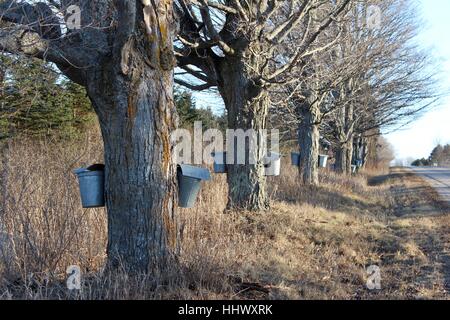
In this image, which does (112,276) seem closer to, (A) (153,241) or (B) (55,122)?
(A) (153,241)

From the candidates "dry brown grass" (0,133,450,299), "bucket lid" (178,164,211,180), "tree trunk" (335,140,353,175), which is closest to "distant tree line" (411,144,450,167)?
"tree trunk" (335,140,353,175)

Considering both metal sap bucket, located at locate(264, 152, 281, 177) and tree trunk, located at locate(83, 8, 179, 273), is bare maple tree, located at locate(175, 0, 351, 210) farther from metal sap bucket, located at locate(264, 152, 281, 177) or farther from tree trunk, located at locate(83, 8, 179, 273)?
tree trunk, located at locate(83, 8, 179, 273)

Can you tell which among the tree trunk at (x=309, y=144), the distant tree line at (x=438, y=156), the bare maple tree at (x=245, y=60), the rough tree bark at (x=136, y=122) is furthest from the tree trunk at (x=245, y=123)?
the distant tree line at (x=438, y=156)

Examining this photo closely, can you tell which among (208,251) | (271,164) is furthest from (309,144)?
(208,251)

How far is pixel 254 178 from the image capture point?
325 inches

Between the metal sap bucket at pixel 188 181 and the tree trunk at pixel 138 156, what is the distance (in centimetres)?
21

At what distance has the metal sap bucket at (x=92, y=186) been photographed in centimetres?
429

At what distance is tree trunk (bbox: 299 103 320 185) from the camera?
14094mm

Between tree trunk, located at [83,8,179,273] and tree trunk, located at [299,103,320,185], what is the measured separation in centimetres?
1022

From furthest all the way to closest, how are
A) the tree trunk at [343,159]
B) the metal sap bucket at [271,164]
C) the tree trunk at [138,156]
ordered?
1. the tree trunk at [343,159]
2. the metal sap bucket at [271,164]
3. the tree trunk at [138,156]

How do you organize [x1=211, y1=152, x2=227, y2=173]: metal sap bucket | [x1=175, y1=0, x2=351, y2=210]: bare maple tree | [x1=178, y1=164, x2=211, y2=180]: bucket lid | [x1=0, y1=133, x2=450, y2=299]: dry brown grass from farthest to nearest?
1. [x1=211, y1=152, x2=227, y2=173]: metal sap bucket
2. [x1=175, y1=0, x2=351, y2=210]: bare maple tree
3. [x1=178, y1=164, x2=211, y2=180]: bucket lid
4. [x1=0, y1=133, x2=450, y2=299]: dry brown grass

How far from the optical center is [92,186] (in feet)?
14.1

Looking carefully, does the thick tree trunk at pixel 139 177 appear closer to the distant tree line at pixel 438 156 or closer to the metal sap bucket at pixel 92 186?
the metal sap bucket at pixel 92 186
